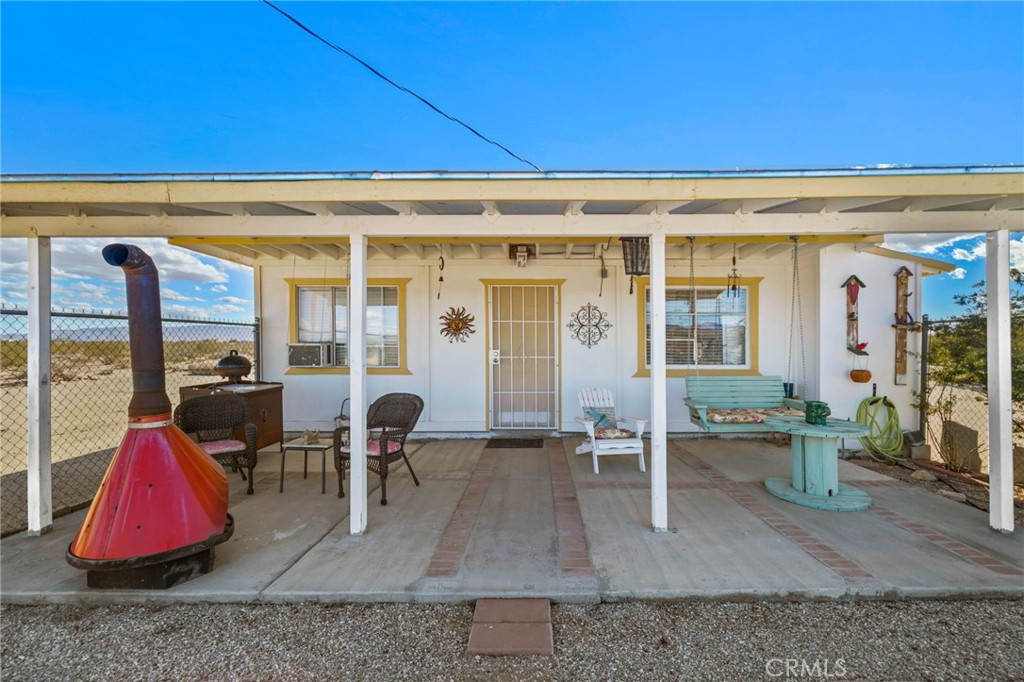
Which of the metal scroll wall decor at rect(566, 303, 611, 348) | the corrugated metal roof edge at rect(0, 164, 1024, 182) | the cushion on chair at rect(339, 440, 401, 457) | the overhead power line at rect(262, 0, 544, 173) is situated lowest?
the cushion on chair at rect(339, 440, 401, 457)

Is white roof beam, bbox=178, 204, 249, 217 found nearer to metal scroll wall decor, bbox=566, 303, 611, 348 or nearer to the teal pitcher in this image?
metal scroll wall decor, bbox=566, 303, 611, 348

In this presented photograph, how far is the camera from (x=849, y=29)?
6613 millimetres

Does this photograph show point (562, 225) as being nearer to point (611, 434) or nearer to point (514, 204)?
point (514, 204)

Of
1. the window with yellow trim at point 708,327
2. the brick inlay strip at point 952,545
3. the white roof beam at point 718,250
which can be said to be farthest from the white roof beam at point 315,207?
the white roof beam at point 718,250

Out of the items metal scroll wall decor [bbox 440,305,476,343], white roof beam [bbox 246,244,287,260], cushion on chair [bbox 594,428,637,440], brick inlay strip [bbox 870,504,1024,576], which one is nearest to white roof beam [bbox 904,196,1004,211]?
brick inlay strip [bbox 870,504,1024,576]

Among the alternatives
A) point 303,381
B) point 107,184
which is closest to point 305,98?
point 303,381

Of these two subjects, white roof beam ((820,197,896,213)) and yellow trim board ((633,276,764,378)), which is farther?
yellow trim board ((633,276,764,378))

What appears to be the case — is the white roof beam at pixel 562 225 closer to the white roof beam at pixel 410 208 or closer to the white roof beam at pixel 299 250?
the white roof beam at pixel 410 208

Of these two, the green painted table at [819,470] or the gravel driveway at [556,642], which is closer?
the gravel driveway at [556,642]

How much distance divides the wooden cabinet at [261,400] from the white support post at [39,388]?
168cm

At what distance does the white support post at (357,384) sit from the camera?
10.5 ft

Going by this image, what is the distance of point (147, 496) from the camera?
95.6 inches

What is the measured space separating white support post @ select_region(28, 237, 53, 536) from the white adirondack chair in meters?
4.58

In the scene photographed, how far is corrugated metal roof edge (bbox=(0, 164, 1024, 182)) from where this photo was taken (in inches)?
107
